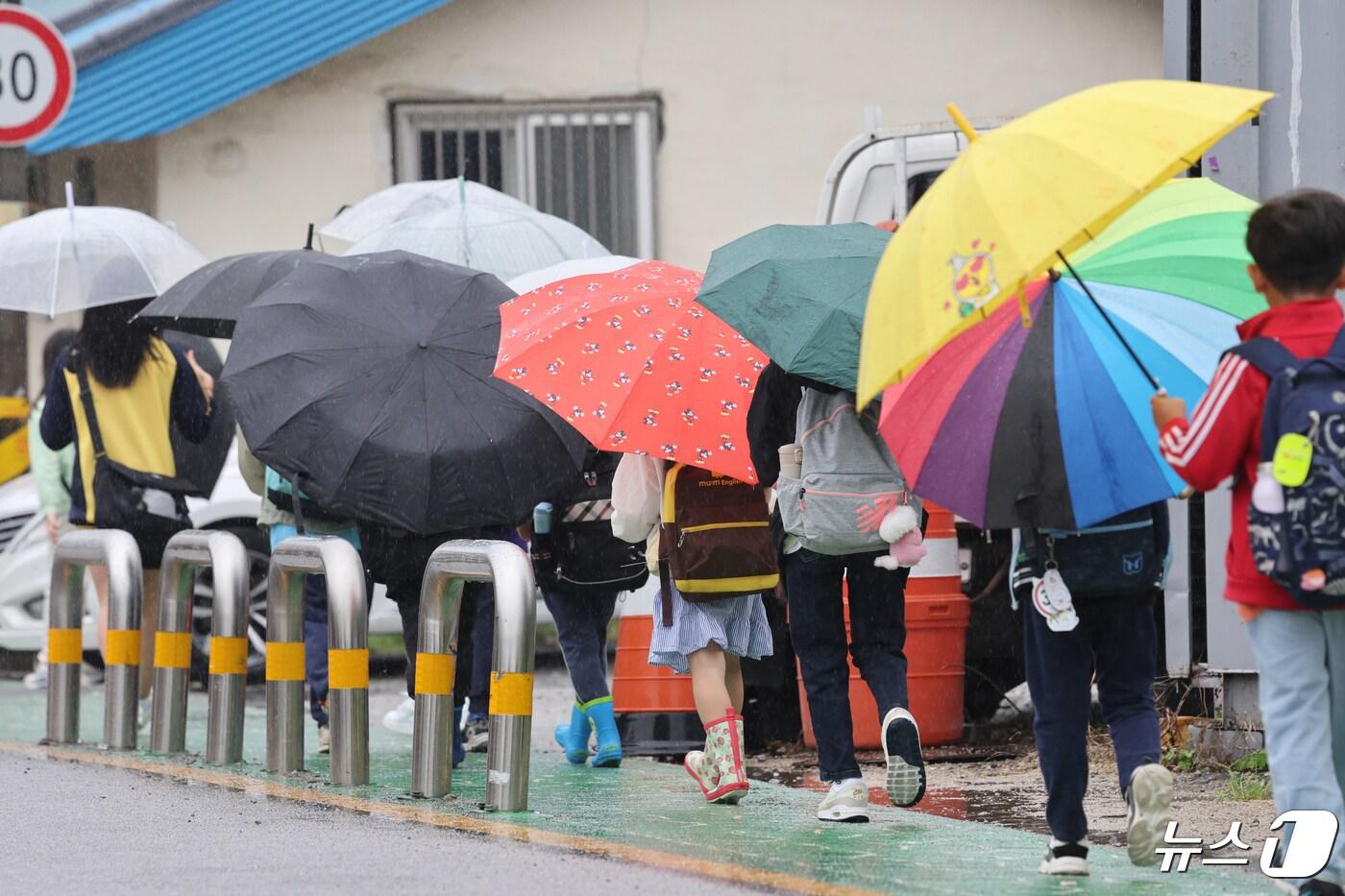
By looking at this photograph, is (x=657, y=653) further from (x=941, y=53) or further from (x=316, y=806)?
(x=941, y=53)

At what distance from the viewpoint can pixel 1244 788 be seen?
739 centimetres

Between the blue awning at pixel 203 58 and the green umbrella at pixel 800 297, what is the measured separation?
899 centimetres

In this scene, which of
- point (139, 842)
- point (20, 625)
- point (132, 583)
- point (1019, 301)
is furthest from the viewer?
point (20, 625)

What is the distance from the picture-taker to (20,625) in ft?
41.0

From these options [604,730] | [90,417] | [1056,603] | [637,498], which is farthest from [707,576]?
[90,417]

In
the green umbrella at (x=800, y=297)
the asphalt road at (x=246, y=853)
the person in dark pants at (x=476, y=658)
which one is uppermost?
the green umbrella at (x=800, y=297)

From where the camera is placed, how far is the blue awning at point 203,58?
1527 cm

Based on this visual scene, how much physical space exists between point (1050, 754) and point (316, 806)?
267 cm

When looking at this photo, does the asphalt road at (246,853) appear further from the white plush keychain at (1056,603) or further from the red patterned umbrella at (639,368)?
the red patterned umbrella at (639,368)

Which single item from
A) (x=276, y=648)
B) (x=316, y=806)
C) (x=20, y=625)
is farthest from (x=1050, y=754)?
(x=20, y=625)

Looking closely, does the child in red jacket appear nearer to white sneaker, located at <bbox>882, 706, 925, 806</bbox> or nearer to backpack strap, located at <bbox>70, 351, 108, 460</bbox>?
white sneaker, located at <bbox>882, 706, 925, 806</bbox>

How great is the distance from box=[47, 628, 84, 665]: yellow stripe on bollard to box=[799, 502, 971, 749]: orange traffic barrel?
10.4 ft

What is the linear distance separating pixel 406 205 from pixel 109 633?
2.68m

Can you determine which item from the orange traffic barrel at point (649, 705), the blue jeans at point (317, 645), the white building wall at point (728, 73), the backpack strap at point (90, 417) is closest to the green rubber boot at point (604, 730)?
the orange traffic barrel at point (649, 705)
